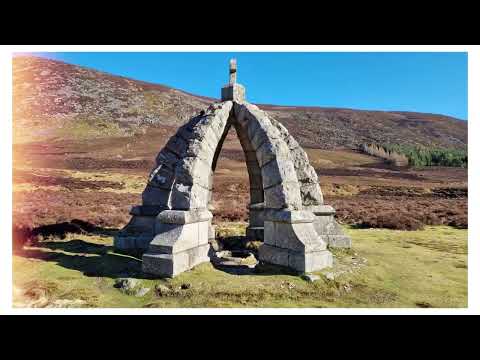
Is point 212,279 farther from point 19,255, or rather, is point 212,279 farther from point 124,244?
point 19,255

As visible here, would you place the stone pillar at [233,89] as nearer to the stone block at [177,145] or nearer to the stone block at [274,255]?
the stone block at [177,145]

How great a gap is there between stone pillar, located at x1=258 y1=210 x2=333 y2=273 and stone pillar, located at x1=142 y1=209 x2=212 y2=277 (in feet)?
5.37

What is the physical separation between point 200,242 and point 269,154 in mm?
2692

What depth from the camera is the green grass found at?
21.5ft

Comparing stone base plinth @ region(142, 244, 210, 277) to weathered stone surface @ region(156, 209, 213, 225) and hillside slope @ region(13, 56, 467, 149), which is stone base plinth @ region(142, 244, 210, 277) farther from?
hillside slope @ region(13, 56, 467, 149)

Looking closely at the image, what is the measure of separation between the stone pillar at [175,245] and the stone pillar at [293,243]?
164cm

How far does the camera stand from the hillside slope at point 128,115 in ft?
201

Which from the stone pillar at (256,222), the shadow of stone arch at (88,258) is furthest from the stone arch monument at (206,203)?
the stone pillar at (256,222)

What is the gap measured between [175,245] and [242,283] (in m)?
1.60

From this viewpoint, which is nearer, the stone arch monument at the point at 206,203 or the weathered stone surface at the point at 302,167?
the stone arch monument at the point at 206,203

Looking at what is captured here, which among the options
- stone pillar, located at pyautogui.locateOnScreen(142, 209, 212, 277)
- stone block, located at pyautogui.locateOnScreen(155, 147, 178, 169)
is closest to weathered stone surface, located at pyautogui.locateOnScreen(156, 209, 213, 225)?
stone pillar, located at pyautogui.locateOnScreen(142, 209, 212, 277)

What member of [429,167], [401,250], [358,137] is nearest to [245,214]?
[401,250]

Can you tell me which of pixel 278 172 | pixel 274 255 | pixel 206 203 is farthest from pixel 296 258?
pixel 206 203

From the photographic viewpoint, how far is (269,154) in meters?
8.50
